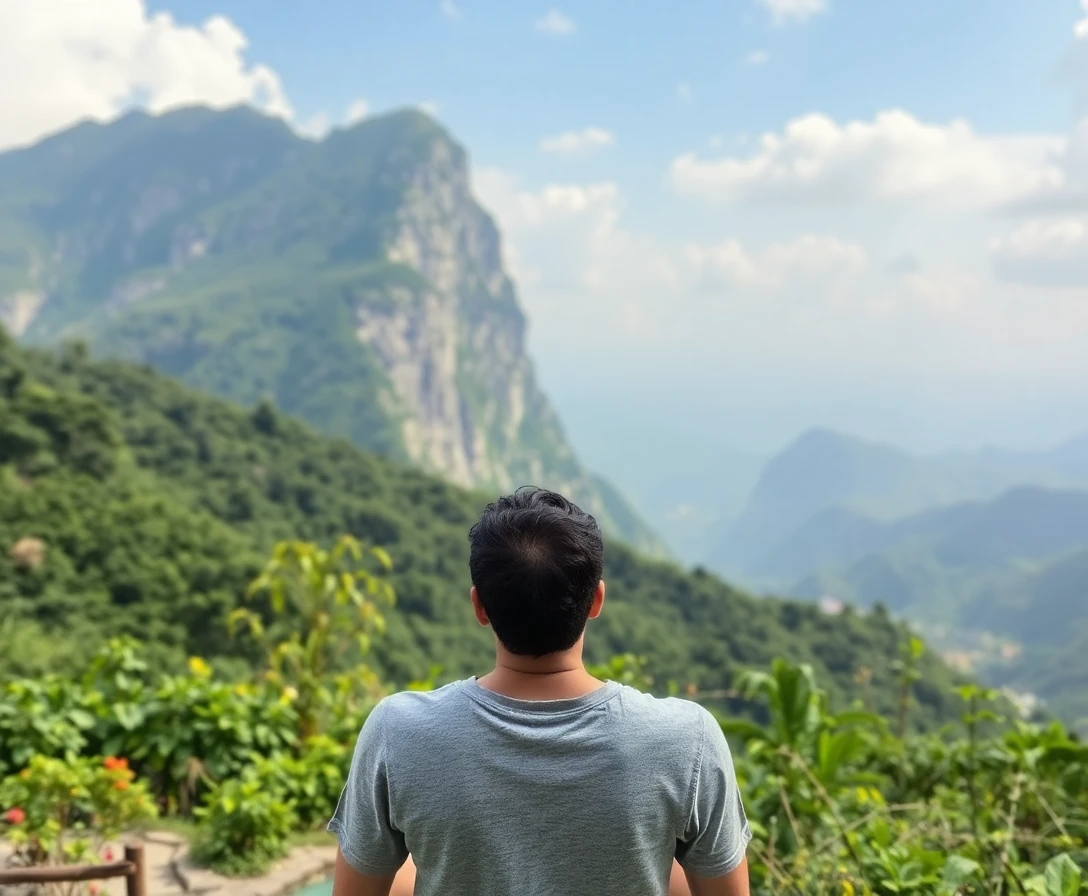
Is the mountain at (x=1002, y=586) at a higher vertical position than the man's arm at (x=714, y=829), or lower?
lower

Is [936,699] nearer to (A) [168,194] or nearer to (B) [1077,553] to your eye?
(B) [1077,553]

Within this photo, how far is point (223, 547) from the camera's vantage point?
20094mm

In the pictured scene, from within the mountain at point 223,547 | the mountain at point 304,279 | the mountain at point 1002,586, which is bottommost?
the mountain at point 1002,586

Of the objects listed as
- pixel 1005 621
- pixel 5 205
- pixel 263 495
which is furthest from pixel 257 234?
pixel 1005 621

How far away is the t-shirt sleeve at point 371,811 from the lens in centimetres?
122

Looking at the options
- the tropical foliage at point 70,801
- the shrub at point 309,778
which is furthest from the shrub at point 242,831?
the tropical foliage at point 70,801

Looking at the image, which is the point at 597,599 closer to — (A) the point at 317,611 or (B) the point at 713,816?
(B) the point at 713,816

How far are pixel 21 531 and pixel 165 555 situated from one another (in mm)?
2931

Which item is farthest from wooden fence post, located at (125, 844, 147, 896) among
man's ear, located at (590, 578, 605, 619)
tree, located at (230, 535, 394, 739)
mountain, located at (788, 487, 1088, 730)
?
mountain, located at (788, 487, 1088, 730)

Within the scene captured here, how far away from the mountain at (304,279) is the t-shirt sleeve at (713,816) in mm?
93039

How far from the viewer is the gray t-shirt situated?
1175 mm

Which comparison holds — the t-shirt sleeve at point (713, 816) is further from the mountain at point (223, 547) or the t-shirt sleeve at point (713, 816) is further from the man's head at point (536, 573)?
the mountain at point (223, 547)

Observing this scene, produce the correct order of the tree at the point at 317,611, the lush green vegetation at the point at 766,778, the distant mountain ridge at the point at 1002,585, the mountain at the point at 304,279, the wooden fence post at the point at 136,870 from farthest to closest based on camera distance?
the mountain at the point at 304,279, the distant mountain ridge at the point at 1002,585, the tree at the point at 317,611, the lush green vegetation at the point at 766,778, the wooden fence post at the point at 136,870

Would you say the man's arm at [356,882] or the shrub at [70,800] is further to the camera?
the shrub at [70,800]
